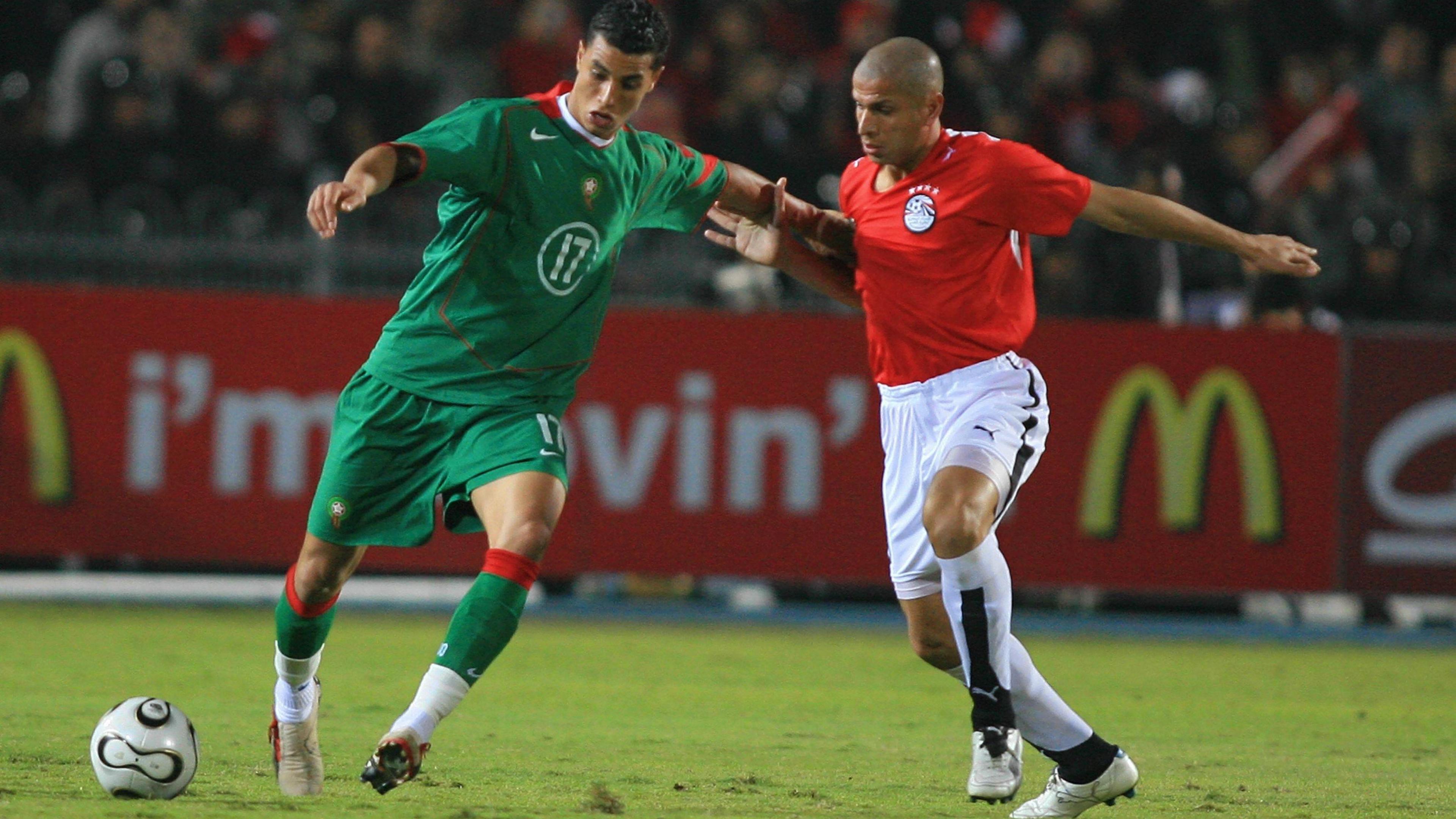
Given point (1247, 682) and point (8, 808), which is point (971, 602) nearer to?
point (8, 808)

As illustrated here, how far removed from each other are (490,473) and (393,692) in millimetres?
3051

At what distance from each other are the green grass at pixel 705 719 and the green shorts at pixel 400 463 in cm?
81

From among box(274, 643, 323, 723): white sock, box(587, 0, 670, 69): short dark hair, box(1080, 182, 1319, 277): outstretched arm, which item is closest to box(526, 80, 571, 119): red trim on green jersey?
box(587, 0, 670, 69): short dark hair

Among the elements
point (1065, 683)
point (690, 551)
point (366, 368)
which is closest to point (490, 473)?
point (366, 368)

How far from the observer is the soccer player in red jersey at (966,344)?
5.59 metres

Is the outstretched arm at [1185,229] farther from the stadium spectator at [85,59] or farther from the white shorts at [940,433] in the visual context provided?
the stadium spectator at [85,59]

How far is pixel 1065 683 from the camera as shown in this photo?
9.30m

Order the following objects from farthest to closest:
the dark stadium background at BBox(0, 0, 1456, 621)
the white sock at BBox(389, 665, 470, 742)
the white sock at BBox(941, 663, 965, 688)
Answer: the dark stadium background at BBox(0, 0, 1456, 621), the white sock at BBox(941, 663, 965, 688), the white sock at BBox(389, 665, 470, 742)

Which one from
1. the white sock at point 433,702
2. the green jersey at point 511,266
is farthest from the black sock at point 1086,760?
the green jersey at point 511,266

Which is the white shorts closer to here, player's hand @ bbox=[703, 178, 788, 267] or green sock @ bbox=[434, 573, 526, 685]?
player's hand @ bbox=[703, 178, 788, 267]

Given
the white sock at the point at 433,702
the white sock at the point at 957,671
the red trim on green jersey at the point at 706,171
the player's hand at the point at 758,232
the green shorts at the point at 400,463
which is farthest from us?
the player's hand at the point at 758,232

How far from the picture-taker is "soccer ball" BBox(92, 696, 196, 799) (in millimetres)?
5348

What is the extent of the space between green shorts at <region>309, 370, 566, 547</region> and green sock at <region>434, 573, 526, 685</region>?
408 mm

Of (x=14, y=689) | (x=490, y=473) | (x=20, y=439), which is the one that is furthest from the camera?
(x=20, y=439)
